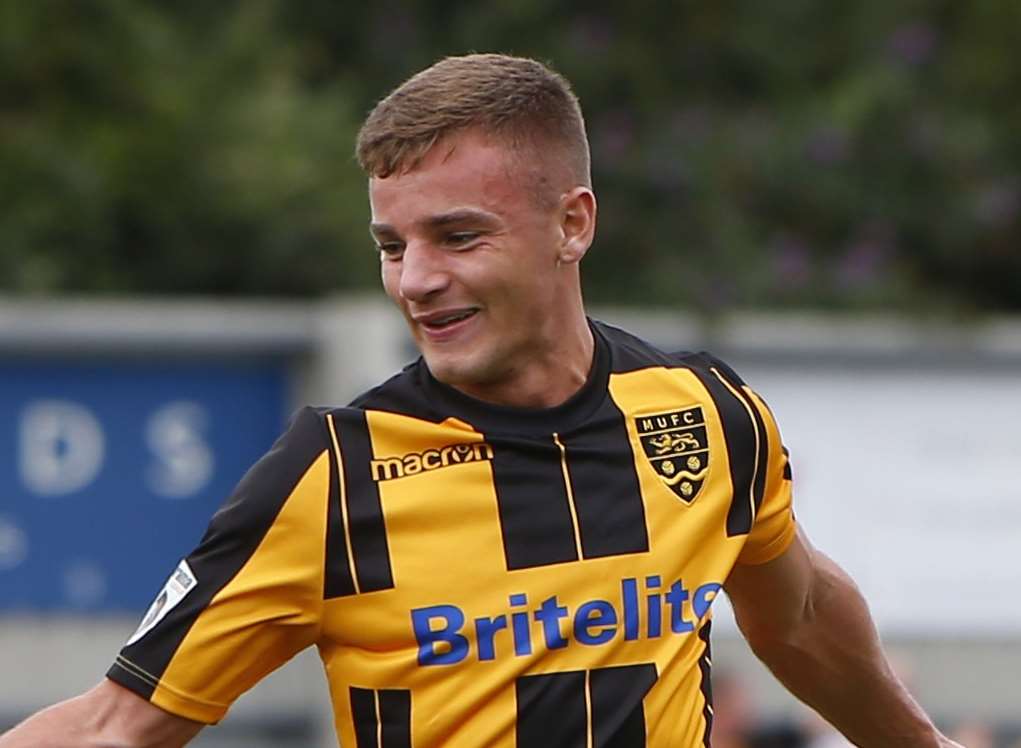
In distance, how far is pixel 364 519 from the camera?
3377 mm

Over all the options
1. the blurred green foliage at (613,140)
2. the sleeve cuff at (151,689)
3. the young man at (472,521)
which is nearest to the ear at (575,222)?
the young man at (472,521)

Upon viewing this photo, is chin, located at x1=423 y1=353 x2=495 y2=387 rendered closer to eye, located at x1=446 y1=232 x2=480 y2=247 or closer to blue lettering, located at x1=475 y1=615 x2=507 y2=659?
eye, located at x1=446 y1=232 x2=480 y2=247

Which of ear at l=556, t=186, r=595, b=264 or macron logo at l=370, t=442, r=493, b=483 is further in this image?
ear at l=556, t=186, r=595, b=264

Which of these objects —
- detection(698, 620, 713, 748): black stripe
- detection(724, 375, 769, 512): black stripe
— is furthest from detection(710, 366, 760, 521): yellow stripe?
detection(698, 620, 713, 748): black stripe

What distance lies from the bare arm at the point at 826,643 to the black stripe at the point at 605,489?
0.38m

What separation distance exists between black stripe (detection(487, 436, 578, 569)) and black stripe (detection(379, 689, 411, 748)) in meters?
0.26

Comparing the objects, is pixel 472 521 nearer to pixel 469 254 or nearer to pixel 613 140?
pixel 469 254

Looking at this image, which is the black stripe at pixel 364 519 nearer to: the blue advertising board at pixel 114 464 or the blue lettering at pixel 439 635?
the blue lettering at pixel 439 635

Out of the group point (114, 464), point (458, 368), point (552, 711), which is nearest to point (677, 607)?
point (552, 711)

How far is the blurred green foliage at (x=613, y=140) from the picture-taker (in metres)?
10.2

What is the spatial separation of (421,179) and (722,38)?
827cm

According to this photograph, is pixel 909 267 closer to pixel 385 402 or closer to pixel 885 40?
pixel 885 40

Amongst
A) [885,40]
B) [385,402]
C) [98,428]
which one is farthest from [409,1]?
[385,402]

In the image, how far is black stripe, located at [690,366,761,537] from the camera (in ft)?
12.1
